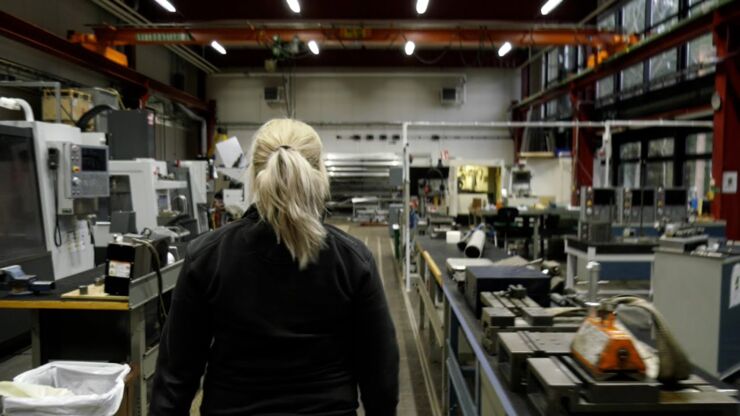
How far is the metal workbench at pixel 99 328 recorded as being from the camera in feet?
7.24

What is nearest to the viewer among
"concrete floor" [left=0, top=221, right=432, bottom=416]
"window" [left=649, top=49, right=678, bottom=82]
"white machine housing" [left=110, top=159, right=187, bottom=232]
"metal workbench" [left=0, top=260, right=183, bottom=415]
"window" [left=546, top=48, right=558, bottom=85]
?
"metal workbench" [left=0, top=260, right=183, bottom=415]

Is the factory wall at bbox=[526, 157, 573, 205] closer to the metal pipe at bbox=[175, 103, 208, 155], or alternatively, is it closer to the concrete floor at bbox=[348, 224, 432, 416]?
the concrete floor at bbox=[348, 224, 432, 416]

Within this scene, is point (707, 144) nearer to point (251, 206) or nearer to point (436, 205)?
point (436, 205)

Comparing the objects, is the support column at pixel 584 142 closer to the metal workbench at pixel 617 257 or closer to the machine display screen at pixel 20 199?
the metal workbench at pixel 617 257

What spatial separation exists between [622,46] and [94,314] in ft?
25.1

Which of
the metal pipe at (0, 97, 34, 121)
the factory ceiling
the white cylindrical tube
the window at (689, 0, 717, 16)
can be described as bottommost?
the white cylindrical tube

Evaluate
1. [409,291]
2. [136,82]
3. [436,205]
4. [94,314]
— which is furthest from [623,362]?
[136,82]

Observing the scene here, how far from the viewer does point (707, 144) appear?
6.47 meters

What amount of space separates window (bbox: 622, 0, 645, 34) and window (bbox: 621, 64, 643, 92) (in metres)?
0.57

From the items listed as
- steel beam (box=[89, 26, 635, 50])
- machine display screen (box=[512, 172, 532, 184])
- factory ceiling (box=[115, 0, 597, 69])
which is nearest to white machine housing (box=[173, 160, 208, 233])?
steel beam (box=[89, 26, 635, 50])

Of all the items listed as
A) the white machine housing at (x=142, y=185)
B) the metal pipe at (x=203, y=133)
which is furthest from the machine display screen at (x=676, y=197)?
the metal pipe at (x=203, y=133)

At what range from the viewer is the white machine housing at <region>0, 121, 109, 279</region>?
3609mm

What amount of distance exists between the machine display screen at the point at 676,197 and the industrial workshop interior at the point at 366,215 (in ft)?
0.07

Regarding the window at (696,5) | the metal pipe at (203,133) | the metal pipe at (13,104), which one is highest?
the window at (696,5)
